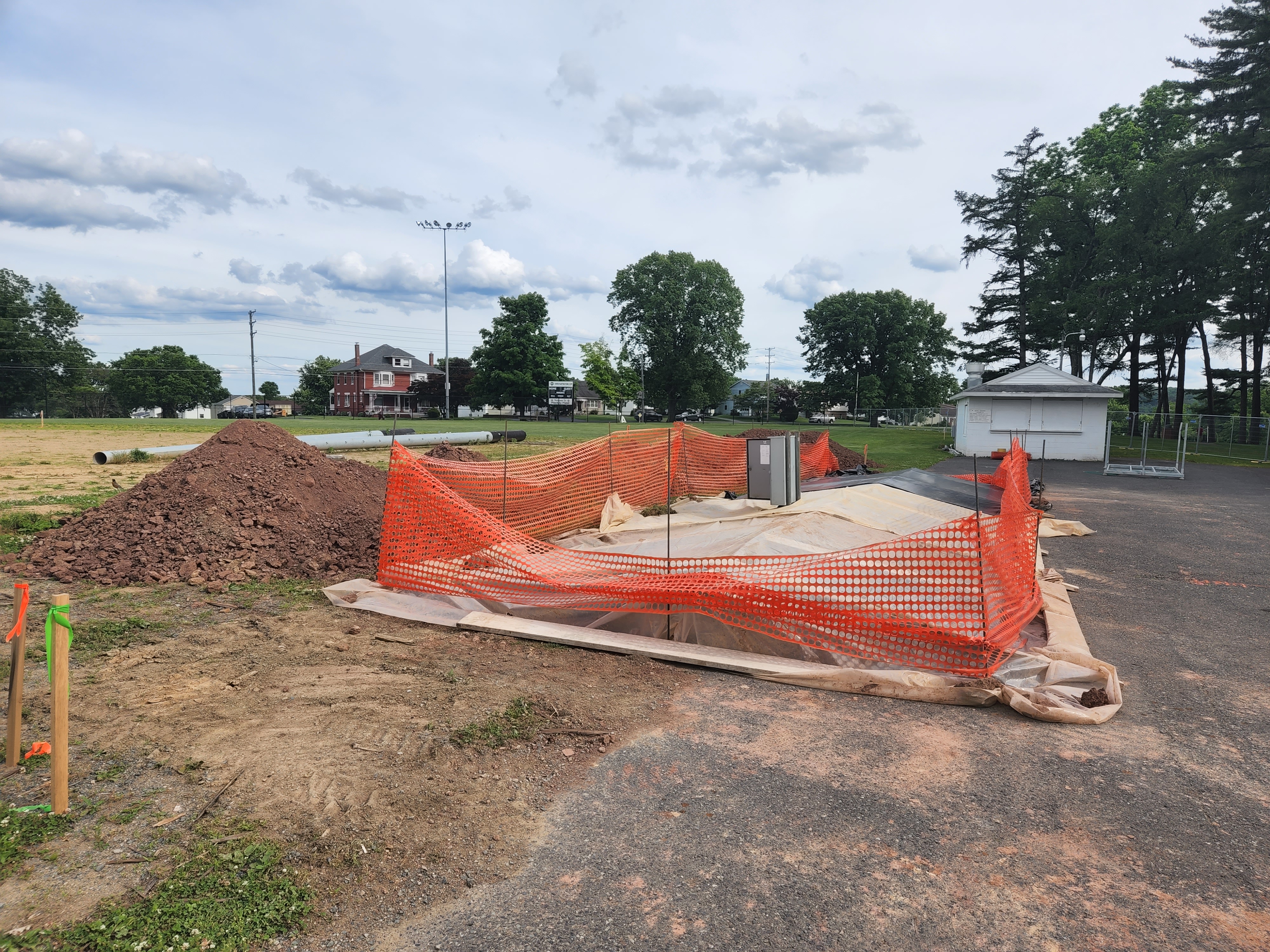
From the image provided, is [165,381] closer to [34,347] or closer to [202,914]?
[34,347]

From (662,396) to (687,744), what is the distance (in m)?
74.0

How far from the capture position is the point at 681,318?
74.8 metres

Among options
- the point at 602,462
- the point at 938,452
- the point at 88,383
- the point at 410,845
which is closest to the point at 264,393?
the point at 88,383

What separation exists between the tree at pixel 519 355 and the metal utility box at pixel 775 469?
64.6 m

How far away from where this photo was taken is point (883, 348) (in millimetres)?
76625

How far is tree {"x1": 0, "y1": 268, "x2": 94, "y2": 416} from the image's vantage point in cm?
7494

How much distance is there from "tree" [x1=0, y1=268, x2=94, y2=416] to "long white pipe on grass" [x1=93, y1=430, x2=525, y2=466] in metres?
65.4

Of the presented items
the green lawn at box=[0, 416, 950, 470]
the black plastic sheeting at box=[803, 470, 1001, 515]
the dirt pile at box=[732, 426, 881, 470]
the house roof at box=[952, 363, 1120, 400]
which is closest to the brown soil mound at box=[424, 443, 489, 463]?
the green lawn at box=[0, 416, 950, 470]

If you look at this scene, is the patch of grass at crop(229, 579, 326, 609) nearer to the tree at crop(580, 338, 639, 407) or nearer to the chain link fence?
the chain link fence

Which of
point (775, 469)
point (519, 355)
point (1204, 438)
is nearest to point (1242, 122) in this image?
point (1204, 438)

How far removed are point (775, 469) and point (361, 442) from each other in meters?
19.1

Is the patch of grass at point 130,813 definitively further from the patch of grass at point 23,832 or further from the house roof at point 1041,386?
the house roof at point 1041,386

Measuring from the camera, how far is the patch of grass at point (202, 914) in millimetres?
2633

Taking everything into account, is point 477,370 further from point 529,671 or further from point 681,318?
point 529,671
